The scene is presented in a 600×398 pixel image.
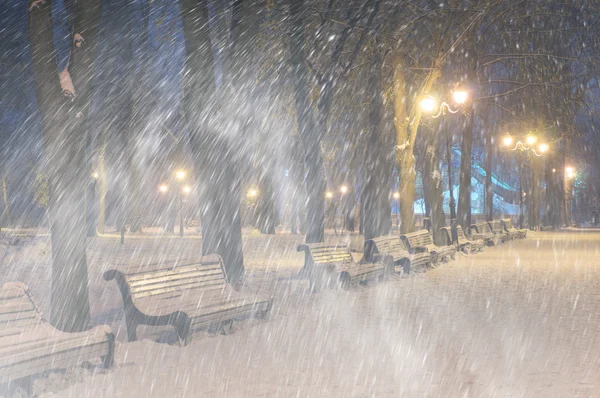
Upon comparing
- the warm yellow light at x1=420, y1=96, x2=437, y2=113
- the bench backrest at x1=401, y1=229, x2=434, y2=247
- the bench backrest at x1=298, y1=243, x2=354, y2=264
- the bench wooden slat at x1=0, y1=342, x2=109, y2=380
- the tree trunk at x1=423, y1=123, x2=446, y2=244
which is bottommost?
the bench wooden slat at x1=0, y1=342, x2=109, y2=380

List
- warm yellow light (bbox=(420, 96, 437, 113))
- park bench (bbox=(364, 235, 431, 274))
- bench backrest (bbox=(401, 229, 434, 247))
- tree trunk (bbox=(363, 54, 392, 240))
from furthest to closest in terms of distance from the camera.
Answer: tree trunk (bbox=(363, 54, 392, 240))
warm yellow light (bbox=(420, 96, 437, 113))
bench backrest (bbox=(401, 229, 434, 247))
park bench (bbox=(364, 235, 431, 274))

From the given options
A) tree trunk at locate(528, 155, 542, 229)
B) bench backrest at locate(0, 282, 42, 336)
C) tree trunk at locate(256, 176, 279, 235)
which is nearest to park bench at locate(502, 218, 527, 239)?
tree trunk at locate(528, 155, 542, 229)

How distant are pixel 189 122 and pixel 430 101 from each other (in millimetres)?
8577

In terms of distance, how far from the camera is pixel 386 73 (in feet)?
70.9

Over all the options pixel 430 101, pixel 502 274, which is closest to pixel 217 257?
pixel 502 274

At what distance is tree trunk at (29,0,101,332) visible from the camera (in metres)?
8.02

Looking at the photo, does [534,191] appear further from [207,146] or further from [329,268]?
[207,146]

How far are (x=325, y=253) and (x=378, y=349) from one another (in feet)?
20.8

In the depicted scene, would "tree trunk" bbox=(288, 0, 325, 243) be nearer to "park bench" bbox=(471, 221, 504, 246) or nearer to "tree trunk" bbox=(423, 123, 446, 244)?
"tree trunk" bbox=(423, 123, 446, 244)

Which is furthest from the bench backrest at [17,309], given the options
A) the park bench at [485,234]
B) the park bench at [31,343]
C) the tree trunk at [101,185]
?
the tree trunk at [101,185]

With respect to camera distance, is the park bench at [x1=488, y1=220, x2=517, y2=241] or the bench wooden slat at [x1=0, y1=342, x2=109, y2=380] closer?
the bench wooden slat at [x1=0, y1=342, x2=109, y2=380]

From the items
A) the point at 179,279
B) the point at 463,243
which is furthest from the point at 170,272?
the point at 463,243

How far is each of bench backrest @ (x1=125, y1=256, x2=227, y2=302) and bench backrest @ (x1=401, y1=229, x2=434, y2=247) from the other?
31.3 feet

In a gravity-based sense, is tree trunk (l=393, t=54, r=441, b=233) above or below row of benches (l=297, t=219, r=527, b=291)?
above
